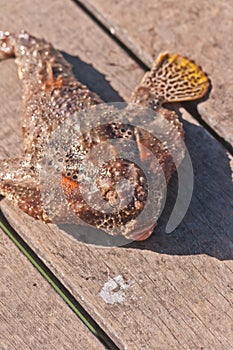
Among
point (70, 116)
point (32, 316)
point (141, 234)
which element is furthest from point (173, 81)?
point (32, 316)

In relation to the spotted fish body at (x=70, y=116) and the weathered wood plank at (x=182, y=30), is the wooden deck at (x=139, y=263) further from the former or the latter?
the spotted fish body at (x=70, y=116)

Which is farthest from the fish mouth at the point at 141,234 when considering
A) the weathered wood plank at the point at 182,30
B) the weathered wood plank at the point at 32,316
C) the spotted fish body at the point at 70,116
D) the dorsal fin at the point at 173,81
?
the weathered wood plank at the point at 182,30

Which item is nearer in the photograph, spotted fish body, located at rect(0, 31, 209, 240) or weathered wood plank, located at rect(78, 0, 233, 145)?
spotted fish body, located at rect(0, 31, 209, 240)

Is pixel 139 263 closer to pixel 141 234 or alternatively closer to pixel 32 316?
pixel 141 234

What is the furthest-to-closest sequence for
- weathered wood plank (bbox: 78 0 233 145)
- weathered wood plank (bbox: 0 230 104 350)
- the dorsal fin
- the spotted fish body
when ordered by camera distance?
weathered wood plank (bbox: 78 0 233 145)
the dorsal fin
the spotted fish body
weathered wood plank (bbox: 0 230 104 350)

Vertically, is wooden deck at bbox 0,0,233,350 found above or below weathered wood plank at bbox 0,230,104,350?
above

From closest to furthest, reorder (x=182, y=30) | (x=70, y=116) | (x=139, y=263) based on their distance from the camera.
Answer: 1. (x=139, y=263)
2. (x=70, y=116)
3. (x=182, y=30)

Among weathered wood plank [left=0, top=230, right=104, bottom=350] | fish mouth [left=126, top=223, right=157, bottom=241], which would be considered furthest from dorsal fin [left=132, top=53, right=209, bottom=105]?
weathered wood plank [left=0, top=230, right=104, bottom=350]

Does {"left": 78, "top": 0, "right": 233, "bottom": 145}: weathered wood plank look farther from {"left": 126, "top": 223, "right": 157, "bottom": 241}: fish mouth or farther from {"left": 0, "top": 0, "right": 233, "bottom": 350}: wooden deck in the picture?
{"left": 126, "top": 223, "right": 157, "bottom": 241}: fish mouth
